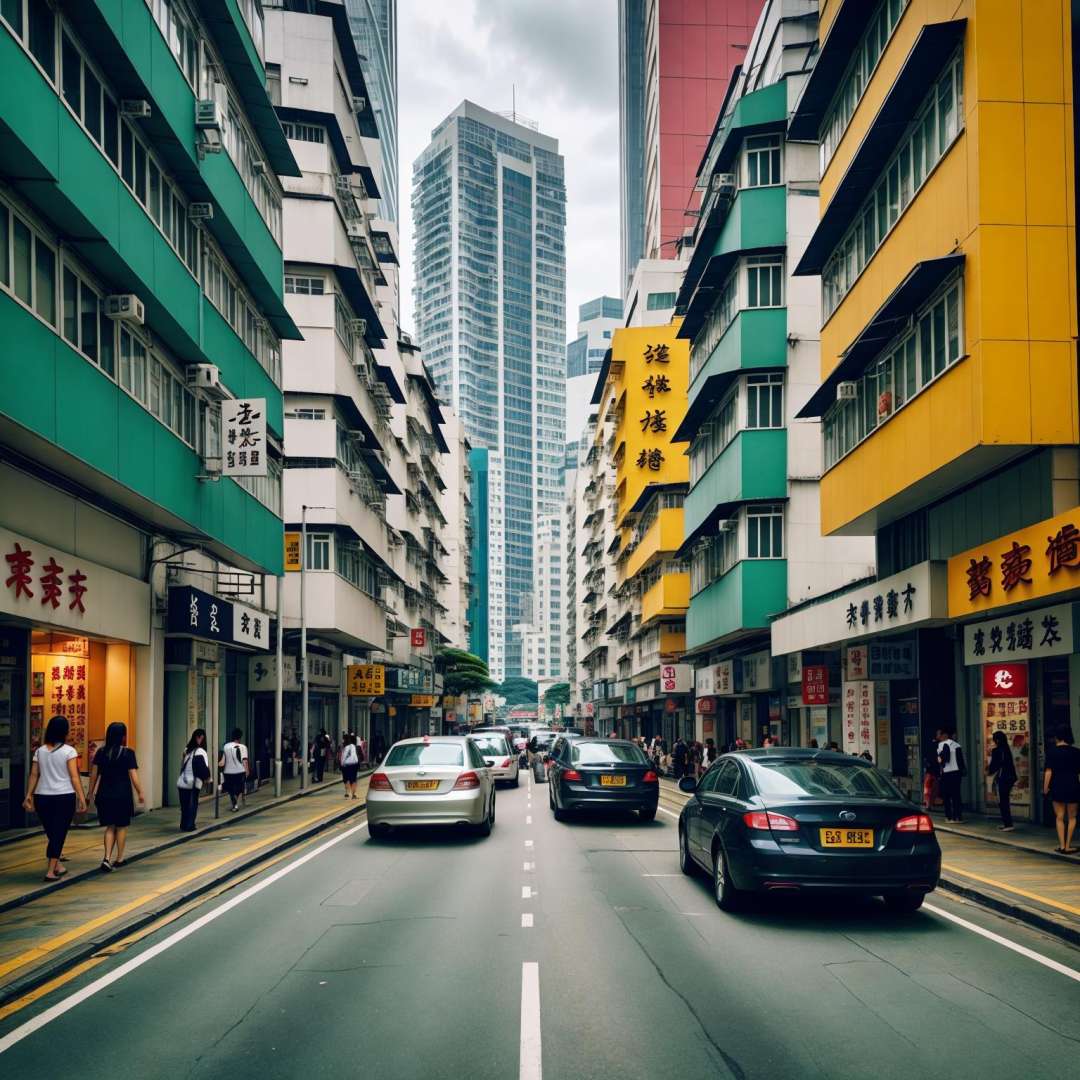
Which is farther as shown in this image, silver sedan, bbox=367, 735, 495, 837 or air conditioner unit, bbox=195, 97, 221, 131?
air conditioner unit, bbox=195, 97, 221, 131

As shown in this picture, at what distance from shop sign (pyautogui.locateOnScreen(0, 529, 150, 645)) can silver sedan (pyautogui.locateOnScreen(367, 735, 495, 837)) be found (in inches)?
198

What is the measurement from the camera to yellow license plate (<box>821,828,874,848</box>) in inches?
389

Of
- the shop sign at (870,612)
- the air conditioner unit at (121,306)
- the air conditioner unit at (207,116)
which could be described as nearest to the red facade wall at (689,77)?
the shop sign at (870,612)

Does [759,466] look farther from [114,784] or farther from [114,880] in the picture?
[114,880]

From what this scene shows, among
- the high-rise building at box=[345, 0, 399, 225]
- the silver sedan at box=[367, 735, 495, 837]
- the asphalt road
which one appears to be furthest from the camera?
the high-rise building at box=[345, 0, 399, 225]

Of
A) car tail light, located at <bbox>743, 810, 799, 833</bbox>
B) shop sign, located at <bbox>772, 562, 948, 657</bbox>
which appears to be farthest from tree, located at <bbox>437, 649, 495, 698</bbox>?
car tail light, located at <bbox>743, 810, 799, 833</bbox>

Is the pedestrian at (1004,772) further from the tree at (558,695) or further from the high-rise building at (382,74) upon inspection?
the tree at (558,695)

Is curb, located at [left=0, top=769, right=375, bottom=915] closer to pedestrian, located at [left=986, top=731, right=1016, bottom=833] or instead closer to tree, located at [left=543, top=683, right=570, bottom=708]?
pedestrian, located at [left=986, top=731, right=1016, bottom=833]

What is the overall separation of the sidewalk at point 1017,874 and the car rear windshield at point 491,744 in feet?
46.9

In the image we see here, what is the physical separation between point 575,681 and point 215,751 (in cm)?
10846

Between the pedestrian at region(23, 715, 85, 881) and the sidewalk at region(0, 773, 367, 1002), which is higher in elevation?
the pedestrian at region(23, 715, 85, 881)

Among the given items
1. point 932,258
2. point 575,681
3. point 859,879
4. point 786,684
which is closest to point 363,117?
point 786,684

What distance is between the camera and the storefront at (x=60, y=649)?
1563cm

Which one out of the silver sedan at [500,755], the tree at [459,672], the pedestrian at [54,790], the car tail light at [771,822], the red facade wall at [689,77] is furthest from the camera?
the tree at [459,672]
